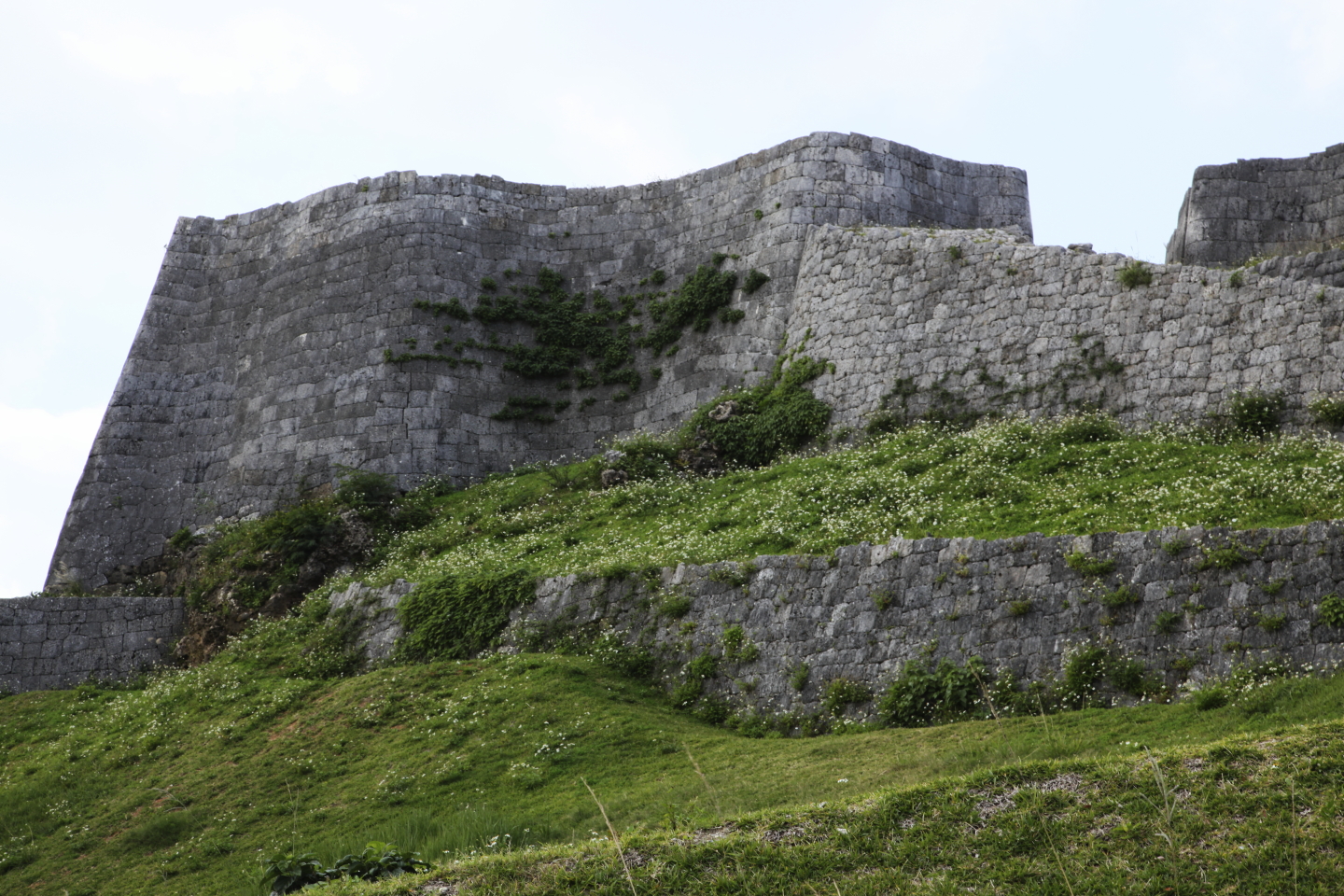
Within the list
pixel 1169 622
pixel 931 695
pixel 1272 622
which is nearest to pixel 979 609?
pixel 931 695

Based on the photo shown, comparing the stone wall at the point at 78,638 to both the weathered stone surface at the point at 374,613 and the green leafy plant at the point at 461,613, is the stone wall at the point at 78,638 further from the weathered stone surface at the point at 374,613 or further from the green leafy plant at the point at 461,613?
the green leafy plant at the point at 461,613

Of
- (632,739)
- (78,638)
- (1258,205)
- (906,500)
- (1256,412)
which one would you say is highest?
(1258,205)

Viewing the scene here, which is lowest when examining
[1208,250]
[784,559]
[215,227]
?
[784,559]

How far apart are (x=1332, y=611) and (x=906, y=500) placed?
257 inches

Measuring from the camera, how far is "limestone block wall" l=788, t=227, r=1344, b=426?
56.6ft

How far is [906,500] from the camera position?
1692 cm

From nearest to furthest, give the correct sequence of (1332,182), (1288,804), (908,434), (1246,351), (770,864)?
(1288,804) → (770,864) → (1246,351) → (908,434) → (1332,182)

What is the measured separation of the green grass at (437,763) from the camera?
10469 mm

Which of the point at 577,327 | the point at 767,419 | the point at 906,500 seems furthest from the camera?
the point at 577,327

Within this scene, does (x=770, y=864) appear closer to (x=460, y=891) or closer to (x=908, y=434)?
(x=460, y=891)

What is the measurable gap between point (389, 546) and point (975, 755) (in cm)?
1401

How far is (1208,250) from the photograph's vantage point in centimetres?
2175

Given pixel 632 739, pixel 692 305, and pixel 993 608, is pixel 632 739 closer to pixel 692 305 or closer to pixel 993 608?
pixel 993 608

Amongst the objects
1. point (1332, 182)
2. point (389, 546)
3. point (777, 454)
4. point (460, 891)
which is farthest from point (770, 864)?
point (1332, 182)
